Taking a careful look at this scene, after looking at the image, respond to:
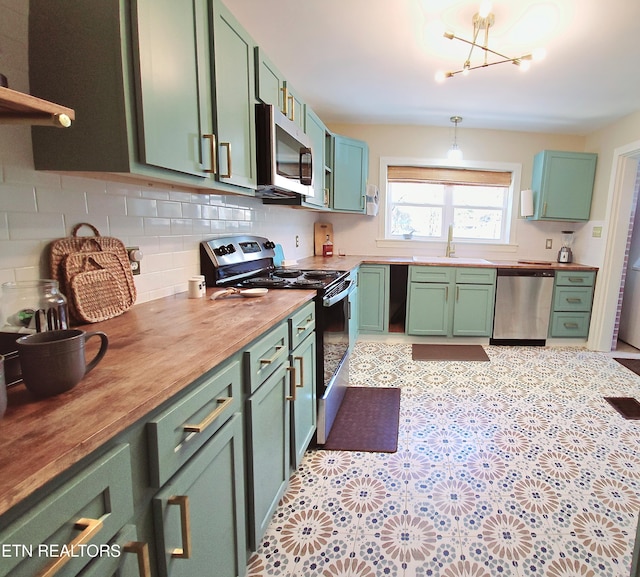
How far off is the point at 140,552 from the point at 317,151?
116 inches

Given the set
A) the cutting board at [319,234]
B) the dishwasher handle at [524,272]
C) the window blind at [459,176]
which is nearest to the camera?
the dishwasher handle at [524,272]

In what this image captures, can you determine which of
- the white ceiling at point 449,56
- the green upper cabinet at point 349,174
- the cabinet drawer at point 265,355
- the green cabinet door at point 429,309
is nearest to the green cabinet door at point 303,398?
the cabinet drawer at point 265,355

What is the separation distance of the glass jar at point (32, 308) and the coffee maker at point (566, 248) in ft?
15.3

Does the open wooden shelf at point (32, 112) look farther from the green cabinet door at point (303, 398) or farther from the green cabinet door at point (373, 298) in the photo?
the green cabinet door at point (373, 298)

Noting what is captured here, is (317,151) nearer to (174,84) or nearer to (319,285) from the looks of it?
(319,285)

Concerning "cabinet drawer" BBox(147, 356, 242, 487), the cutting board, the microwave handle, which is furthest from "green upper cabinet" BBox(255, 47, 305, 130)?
the cutting board

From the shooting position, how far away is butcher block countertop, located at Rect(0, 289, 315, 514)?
1.63 feet

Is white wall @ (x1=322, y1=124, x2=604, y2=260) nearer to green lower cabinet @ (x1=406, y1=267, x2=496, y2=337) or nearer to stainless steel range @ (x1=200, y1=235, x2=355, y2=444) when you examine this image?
green lower cabinet @ (x1=406, y1=267, x2=496, y2=337)

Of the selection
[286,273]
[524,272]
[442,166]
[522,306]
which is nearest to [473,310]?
[522,306]

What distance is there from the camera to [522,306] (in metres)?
3.74

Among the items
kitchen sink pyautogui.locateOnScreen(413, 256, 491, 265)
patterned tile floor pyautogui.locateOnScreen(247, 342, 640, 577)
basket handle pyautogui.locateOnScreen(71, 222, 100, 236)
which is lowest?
patterned tile floor pyautogui.locateOnScreen(247, 342, 640, 577)

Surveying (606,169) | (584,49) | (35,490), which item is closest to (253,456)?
(35,490)

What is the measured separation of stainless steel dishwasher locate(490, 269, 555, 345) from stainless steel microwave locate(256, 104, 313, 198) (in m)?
2.50

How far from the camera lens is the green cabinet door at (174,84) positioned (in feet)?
3.51
